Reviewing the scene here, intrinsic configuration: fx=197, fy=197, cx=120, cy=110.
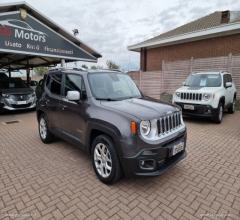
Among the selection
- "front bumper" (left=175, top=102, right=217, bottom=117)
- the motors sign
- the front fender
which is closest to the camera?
the front fender

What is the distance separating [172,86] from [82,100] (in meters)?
10.6

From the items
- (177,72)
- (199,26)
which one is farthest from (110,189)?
(199,26)

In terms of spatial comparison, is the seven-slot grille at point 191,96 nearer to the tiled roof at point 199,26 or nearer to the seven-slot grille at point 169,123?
the seven-slot grille at point 169,123

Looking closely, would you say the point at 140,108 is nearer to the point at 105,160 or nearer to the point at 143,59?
the point at 105,160

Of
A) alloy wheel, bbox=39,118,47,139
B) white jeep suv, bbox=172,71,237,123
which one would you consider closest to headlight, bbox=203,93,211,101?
white jeep suv, bbox=172,71,237,123

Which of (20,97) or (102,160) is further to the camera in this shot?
(20,97)

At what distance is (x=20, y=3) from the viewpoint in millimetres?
9516

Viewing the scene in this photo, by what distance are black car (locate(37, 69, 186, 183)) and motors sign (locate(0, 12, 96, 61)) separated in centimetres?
651

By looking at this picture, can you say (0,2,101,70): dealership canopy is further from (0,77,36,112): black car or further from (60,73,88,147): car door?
(60,73,88,147): car door

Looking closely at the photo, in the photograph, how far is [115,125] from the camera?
115 inches

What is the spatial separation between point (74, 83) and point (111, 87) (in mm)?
772

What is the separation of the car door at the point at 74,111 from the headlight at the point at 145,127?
1.16 m

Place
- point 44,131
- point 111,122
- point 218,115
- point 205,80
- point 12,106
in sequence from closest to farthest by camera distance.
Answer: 1. point 111,122
2. point 44,131
3. point 218,115
4. point 205,80
5. point 12,106

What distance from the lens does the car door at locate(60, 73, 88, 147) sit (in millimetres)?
3637
